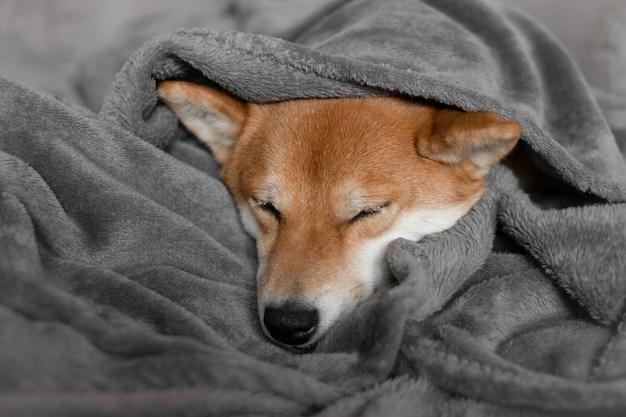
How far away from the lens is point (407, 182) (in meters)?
1.33

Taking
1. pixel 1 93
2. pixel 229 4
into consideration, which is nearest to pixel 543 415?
pixel 1 93

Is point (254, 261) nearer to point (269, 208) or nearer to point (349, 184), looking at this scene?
point (269, 208)

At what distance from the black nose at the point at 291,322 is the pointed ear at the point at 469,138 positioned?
18.5 inches

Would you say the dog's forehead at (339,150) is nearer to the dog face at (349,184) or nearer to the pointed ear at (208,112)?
the dog face at (349,184)

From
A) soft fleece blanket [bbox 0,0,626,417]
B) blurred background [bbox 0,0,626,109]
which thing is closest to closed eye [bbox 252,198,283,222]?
soft fleece blanket [bbox 0,0,626,417]

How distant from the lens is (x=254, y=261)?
4.77 feet

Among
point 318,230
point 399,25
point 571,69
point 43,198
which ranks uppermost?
point 399,25

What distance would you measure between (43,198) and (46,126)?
8.1 inches

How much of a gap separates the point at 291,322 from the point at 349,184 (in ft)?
1.11

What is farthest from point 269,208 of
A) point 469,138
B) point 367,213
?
point 469,138

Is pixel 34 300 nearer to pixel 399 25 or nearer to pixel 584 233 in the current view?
pixel 584 233

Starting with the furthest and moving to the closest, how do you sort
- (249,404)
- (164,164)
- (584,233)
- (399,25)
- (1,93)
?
(399,25), (164,164), (1,93), (584,233), (249,404)

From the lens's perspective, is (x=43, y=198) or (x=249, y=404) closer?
(x=249, y=404)

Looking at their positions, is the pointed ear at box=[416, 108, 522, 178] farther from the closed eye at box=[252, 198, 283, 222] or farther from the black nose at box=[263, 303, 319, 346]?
the black nose at box=[263, 303, 319, 346]
